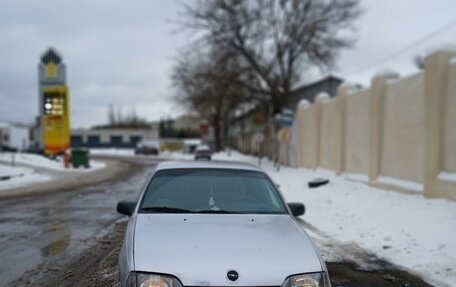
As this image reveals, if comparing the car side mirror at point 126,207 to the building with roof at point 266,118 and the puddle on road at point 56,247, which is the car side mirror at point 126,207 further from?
the building with roof at point 266,118

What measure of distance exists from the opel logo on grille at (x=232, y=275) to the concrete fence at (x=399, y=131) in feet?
26.7

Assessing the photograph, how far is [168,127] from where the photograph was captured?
11812 cm

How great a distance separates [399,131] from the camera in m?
13.6

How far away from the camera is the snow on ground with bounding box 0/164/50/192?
20.1 m

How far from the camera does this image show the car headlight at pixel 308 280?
3.66 meters

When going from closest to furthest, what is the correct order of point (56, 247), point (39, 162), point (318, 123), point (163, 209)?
point (163, 209) < point (56, 247) < point (318, 123) < point (39, 162)

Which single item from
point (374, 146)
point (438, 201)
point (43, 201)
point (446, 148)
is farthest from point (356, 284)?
point (43, 201)

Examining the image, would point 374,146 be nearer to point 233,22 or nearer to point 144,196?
point 144,196

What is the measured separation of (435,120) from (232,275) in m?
8.90

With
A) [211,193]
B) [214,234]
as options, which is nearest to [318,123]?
[211,193]

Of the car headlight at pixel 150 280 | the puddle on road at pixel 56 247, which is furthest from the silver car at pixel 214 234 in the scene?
the puddle on road at pixel 56 247

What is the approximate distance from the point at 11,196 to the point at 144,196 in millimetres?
12156

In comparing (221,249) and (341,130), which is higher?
(341,130)

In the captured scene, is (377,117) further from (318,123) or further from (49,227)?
(49,227)
